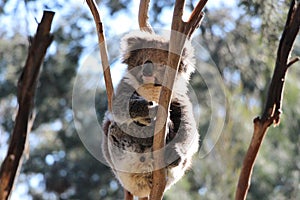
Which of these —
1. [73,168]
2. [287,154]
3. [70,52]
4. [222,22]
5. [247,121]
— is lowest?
[73,168]

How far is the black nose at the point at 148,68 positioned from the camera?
144 inches

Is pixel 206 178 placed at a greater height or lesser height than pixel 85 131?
lesser

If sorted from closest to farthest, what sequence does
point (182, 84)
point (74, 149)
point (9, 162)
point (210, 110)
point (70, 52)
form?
point (9, 162)
point (182, 84)
point (210, 110)
point (70, 52)
point (74, 149)

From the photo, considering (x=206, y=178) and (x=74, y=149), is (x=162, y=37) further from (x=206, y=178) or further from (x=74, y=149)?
(x=74, y=149)

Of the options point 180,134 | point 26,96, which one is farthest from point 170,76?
point 26,96

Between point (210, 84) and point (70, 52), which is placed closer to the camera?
point (210, 84)

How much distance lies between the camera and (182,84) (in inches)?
144

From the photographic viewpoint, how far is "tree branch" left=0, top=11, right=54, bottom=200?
10.7 feet

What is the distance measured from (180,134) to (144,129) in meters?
0.24

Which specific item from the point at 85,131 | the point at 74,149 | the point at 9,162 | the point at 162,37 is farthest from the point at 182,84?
the point at 74,149

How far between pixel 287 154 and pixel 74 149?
2.94m

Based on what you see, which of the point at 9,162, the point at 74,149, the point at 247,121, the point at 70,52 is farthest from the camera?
the point at 74,149

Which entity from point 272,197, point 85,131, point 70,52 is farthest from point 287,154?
point 70,52

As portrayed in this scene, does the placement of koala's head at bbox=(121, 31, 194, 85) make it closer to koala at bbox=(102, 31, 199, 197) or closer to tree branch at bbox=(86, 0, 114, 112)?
koala at bbox=(102, 31, 199, 197)
